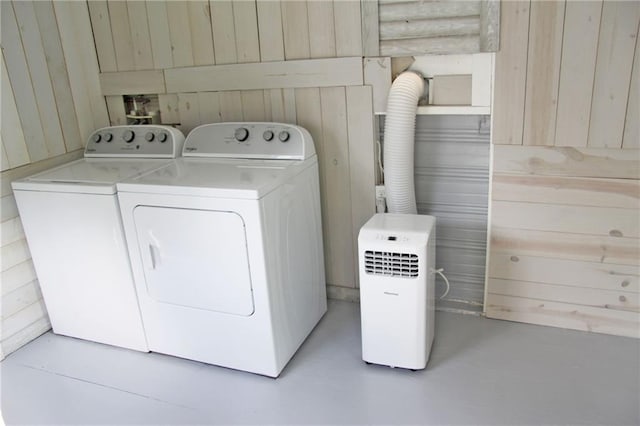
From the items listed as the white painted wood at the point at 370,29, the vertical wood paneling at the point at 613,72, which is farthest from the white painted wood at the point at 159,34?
the vertical wood paneling at the point at 613,72

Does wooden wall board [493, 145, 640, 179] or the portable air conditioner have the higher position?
wooden wall board [493, 145, 640, 179]

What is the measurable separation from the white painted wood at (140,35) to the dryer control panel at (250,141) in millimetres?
536

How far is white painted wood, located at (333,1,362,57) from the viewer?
2.28 meters

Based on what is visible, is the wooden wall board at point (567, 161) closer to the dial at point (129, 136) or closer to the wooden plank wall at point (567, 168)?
the wooden plank wall at point (567, 168)

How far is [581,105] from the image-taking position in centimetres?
204

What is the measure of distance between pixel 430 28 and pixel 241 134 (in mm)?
1002

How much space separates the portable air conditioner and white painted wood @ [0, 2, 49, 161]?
1723mm

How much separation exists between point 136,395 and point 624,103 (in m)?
2.32

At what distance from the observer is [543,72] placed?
2057 mm

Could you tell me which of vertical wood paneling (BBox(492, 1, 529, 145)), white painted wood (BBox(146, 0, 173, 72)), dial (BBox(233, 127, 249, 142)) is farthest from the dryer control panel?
vertical wood paneling (BBox(492, 1, 529, 145))

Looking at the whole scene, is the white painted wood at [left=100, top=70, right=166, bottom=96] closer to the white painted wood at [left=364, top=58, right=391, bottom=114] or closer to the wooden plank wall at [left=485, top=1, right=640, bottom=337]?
the white painted wood at [left=364, top=58, right=391, bottom=114]

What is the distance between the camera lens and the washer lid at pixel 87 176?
7.22 feet

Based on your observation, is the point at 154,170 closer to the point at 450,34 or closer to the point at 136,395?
the point at 136,395

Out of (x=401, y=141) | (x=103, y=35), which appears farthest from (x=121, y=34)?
(x=401, y=141)
